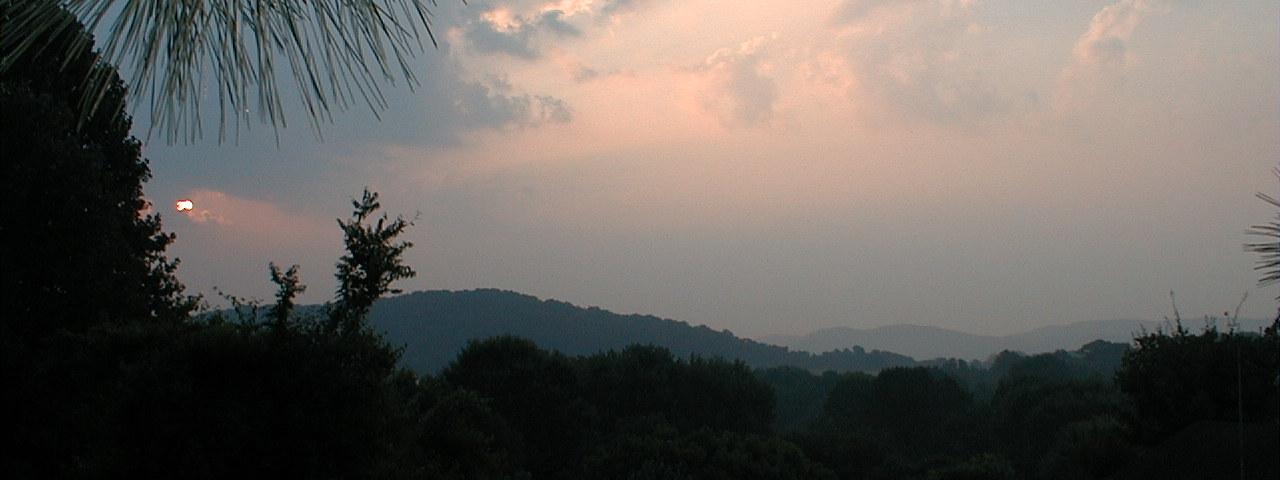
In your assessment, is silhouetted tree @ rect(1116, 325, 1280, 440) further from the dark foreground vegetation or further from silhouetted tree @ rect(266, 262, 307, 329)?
silhouetted tree @ rect(266, 262, 307, 329)

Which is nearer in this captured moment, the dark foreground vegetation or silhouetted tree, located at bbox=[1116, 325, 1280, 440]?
silhouetted tree, located at bbox=[1116, 325, 1280, 440]

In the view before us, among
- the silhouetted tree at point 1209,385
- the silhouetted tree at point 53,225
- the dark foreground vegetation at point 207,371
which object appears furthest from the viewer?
the silhouetted tree at point 53,225

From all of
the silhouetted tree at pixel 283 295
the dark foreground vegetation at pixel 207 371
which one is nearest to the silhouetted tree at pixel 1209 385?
the dark foreground vegetation at pixel 207 371

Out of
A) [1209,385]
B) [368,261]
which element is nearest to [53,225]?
[368,261]

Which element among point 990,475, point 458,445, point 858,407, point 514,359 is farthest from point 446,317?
point 458,445

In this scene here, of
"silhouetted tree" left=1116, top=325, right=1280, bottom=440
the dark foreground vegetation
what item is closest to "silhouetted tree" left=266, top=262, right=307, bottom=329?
the dark foreground vegetation

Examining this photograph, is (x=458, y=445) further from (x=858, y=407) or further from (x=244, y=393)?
(x=858, y=407)

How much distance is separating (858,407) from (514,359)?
35.6 m

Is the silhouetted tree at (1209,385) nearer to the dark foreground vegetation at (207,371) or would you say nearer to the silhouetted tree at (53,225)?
the dark foreground vegetation at (207,371)

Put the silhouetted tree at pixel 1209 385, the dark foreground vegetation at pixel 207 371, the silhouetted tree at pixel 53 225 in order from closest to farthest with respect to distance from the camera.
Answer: the silhouetted tree at pixel 1209 385 < the dark foreground vegetation at pixel 207 371 < the silhouetted tree at pixel 53 225

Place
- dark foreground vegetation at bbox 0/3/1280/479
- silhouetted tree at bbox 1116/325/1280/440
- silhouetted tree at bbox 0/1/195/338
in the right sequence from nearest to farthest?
silhouetted tree at bbox 1116/325/1280/440 → dark foreground vegetation at bbox 0/3/1280/479 → silhouetted tree at bbox 0/1/195/338

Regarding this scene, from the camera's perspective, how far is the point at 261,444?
13.3 metres

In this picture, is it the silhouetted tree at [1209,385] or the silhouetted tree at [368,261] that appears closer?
the silhouetted tree at [1209,385]

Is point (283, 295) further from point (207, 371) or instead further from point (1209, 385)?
point (1209, 385)
